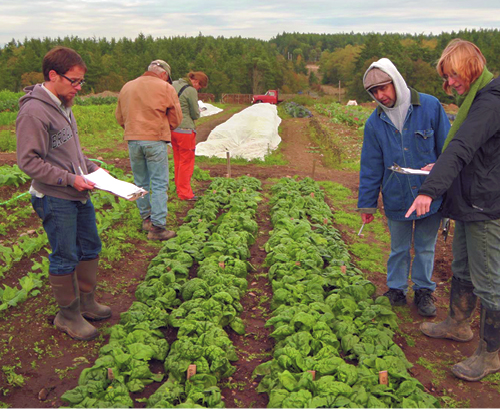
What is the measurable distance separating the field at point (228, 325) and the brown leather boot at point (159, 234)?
0.12m

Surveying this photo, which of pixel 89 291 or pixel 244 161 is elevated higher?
pixel 89 291

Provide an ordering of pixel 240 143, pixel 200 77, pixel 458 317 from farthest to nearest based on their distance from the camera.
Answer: pixel 240 143 < pixel 200 77 < pixel 458 317

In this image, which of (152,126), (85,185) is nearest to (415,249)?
(85,185)

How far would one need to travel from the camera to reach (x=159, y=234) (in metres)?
5.80

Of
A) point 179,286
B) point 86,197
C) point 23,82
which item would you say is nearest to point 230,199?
point 179,286

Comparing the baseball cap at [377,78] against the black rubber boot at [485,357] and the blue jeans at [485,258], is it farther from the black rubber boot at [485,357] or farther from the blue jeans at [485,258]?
the black rubber boot at [485,357]

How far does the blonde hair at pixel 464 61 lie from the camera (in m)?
2.88

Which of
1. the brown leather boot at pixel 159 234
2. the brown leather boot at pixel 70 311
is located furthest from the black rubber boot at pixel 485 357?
the brown leather boot at pixel 159 234

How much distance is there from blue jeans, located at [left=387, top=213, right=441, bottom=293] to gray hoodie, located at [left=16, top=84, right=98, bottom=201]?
2781 mm

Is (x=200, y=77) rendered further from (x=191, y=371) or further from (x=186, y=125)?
(x=191, y=371)

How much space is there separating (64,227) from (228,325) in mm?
1598

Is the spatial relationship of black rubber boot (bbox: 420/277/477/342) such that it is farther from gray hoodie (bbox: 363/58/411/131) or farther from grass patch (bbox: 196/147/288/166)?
grass patch (bbox: 196/147/288/166)

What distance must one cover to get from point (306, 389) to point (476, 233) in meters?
1.59

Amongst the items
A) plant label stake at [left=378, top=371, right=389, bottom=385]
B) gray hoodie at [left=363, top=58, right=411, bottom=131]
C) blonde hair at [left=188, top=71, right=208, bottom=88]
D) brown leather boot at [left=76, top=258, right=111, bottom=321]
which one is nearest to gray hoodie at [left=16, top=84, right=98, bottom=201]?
brown leather boot at [left=76, top=258, right=111, bottom=321]
